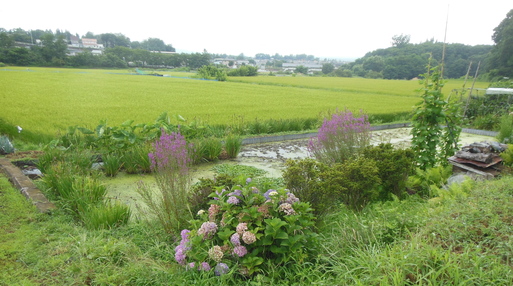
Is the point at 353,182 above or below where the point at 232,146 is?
above

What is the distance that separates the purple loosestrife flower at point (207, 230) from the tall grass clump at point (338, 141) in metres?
2.83

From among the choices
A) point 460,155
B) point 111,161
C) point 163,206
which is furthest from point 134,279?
point 460,155

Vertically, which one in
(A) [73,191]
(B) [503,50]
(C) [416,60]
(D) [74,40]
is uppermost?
(B) [503,50]

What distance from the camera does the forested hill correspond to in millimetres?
28312

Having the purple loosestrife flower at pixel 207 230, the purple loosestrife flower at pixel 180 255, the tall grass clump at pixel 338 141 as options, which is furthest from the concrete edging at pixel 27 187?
the tall grass clump at pixel 338 141

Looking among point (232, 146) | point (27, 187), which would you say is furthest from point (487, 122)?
point (27, 187)

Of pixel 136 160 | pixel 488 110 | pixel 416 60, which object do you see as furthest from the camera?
pixel 416 60

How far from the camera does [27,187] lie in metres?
4.45

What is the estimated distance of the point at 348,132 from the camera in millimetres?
5344

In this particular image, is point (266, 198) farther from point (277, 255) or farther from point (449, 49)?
point (449, 49)

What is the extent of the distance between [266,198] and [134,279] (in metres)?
1.17

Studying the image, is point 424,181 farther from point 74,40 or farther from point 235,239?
point 74,40

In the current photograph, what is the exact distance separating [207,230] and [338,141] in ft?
10.8

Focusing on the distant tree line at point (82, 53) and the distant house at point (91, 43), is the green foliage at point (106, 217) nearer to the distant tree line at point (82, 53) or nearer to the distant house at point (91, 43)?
the distant tree line at point (82, 53)
